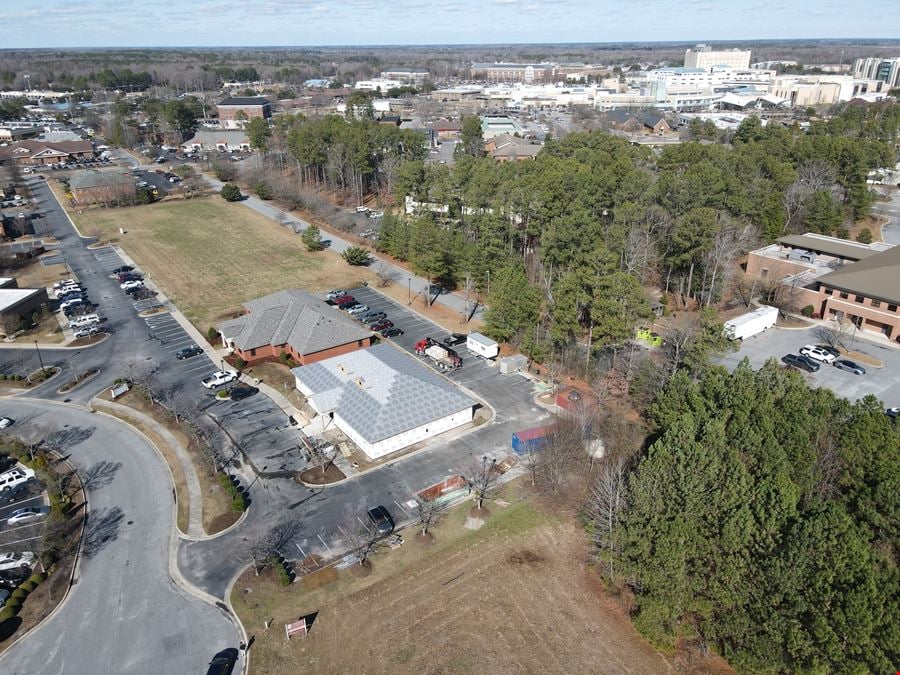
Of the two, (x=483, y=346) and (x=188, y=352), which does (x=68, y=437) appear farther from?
(x=483, y=346)

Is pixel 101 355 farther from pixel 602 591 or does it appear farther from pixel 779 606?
pixel 779 606

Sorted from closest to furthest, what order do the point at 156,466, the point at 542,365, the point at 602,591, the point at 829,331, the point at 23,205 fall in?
the point at 602,591
the point at 156,466
the point at 542,365
the point at 829,331
the point at 23,205

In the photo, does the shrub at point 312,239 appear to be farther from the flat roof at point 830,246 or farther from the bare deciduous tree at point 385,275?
the flat roof at point 830,246

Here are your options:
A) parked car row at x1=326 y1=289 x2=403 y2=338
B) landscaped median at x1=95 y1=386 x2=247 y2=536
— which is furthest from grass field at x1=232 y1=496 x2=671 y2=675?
parked car row at x1=326 y1=289 x2=403 y2=338

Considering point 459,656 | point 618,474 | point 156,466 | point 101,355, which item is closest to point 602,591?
point 618,474

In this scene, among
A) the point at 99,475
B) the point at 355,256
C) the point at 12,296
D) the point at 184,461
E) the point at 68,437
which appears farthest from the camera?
the point at 355,256

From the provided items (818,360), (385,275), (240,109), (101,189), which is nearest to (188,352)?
(385,275)
